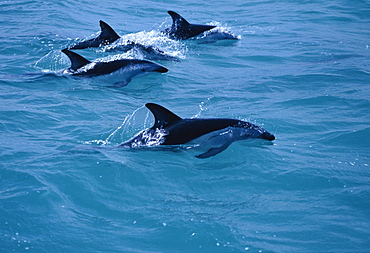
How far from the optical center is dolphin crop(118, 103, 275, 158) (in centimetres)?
832

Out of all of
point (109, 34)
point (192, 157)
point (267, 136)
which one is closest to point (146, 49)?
point (109, 34)

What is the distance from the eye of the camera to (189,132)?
8367 millimetres

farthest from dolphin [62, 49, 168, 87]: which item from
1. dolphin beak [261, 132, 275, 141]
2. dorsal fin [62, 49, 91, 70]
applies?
dolphin beak [261, 132, 275, 141]

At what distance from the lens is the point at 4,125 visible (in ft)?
31.6

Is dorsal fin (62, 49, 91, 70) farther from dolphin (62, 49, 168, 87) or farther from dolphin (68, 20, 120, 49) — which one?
dolphin (68, 20, 120, 49)

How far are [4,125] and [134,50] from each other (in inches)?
247

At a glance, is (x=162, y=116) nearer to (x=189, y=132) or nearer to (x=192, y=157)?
(x=189, y=132)

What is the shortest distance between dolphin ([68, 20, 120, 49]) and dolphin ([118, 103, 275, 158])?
24.5 feet

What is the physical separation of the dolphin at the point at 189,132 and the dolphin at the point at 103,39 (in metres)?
7.45

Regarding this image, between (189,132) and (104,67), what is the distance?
508 centimetres

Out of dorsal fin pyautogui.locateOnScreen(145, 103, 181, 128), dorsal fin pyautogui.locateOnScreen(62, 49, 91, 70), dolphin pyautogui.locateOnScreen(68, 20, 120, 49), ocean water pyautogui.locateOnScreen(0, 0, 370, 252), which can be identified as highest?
dolphin pyautogui.locateOnScreen(68, 20, 120, 49)

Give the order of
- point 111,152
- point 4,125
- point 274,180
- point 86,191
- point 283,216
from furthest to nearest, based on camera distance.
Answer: point 4,125 < point 111,152 < point 274,180 < point 86,191 < point 283,216

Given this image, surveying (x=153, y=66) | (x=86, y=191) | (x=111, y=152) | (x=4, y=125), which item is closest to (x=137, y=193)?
(x=86, y=191)

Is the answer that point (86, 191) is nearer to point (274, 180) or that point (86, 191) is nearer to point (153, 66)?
point (274, 180)
